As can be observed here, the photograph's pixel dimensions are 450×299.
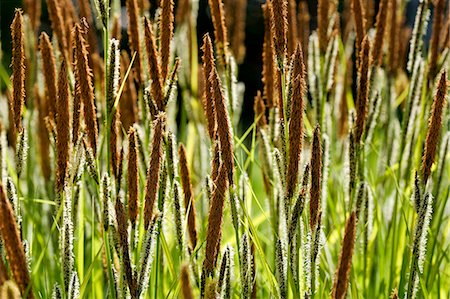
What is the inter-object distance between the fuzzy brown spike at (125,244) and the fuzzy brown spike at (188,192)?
208mm

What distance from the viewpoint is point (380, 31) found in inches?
68.6

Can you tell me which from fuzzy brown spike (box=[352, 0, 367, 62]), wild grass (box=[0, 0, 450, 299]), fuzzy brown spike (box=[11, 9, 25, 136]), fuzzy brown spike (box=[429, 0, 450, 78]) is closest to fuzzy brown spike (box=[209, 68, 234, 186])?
wild grass (box=[0, 0, 450, 299])

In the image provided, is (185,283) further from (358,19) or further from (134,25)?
(358,19)

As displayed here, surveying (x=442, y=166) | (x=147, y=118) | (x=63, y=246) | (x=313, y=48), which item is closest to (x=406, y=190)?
(x=442, y=166)

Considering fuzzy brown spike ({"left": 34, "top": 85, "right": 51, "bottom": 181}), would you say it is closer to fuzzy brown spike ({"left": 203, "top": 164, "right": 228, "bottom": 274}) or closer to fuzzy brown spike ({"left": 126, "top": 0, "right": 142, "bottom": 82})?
fuzzy brown spike ({"left": 126, "top": 0, "right": 142, "bottom": 82})

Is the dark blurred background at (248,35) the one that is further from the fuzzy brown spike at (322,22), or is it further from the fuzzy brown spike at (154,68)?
the fuzzy brown spike at (154,68)

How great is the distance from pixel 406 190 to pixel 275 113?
1.65 feet

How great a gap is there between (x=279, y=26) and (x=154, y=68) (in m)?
0.22

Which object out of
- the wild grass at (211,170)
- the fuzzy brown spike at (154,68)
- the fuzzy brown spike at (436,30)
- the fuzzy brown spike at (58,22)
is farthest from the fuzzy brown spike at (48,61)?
the fuzzy brown spike at (436,30)

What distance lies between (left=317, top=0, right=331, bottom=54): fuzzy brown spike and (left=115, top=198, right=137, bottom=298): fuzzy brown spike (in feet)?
A: 2.83

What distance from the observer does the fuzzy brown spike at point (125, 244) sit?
112 cm

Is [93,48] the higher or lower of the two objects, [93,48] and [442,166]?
the higher

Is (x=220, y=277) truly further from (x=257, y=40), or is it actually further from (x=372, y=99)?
(x=257, y=40)

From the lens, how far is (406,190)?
2.05 m
